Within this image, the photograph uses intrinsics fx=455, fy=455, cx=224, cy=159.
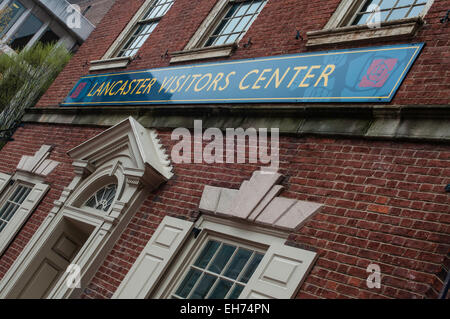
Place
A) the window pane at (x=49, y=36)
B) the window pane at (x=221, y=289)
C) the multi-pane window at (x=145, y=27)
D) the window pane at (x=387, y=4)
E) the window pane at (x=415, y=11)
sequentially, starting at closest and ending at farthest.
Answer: the window pane at (x=221, y=289) < the window pane at (x=415, y=11) < the window pane at (x=387, y=4) < the multi-pane window at (x=145, y=27) < the window pane at (x=49, y=36)

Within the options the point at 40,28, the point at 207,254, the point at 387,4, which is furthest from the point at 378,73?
the point at 40,28

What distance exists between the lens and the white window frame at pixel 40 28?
67.5 ft

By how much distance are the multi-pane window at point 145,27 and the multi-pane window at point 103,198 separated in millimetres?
3623

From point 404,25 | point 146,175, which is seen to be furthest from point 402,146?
point 146,175

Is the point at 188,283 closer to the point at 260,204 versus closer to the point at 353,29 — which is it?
the point at 260,204

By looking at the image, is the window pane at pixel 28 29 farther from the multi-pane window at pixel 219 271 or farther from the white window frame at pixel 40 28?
the multi-pane window at pixel 219 271

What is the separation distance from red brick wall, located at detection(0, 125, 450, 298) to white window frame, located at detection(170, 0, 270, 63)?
7.73ft

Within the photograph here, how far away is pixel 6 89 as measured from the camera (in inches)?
539

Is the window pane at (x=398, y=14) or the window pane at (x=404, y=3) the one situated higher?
the window pane at (x=404, y=3)

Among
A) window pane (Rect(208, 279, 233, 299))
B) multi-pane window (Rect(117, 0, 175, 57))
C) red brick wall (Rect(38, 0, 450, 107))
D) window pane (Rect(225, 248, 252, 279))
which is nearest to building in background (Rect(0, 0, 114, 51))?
red brick wall (Rect(38, 0, 450, 107))

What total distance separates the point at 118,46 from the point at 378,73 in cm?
686

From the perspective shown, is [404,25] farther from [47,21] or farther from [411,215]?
[47,21]

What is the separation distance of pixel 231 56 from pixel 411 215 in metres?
4.10

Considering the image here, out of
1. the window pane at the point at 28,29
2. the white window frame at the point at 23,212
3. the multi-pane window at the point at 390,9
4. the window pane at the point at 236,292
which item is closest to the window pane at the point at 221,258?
the window pane at the point at 236,292
